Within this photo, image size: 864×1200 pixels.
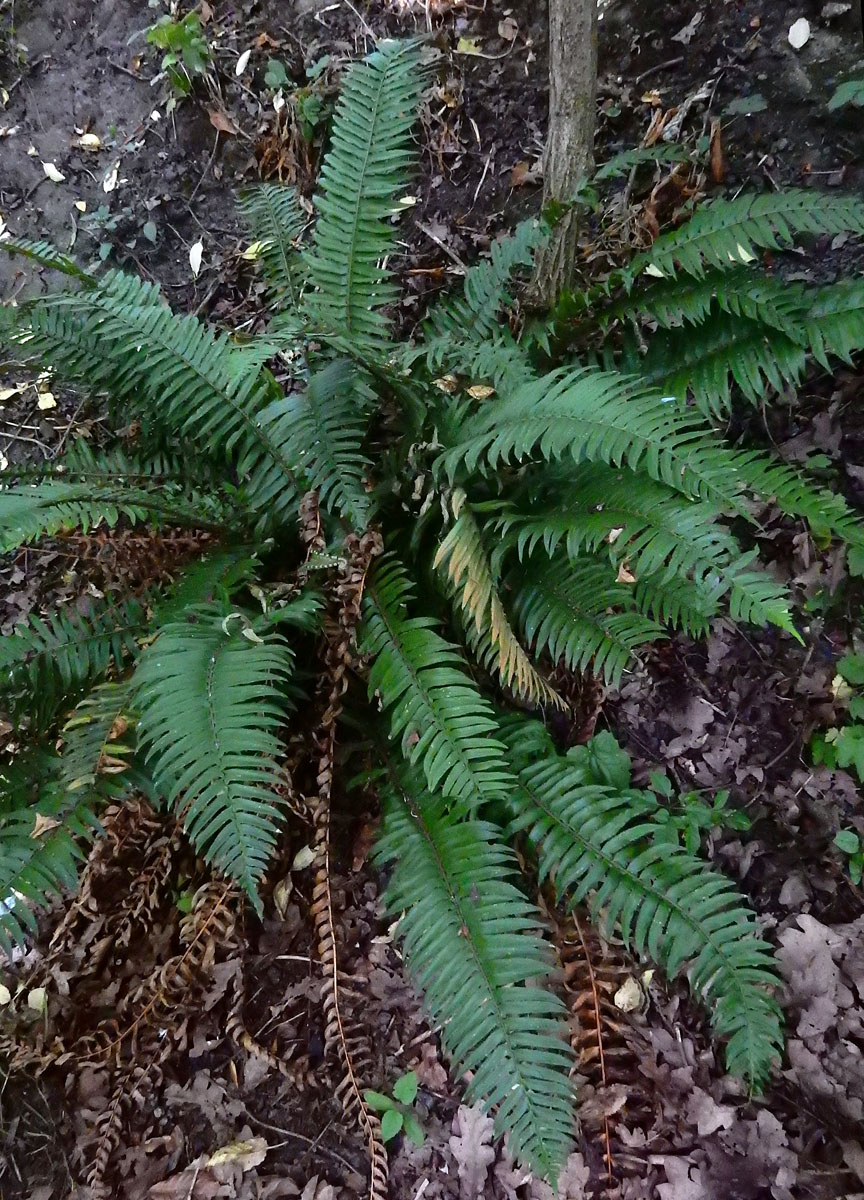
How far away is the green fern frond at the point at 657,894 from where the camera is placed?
66.9 inches

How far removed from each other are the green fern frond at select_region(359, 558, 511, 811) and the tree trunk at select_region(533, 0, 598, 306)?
124 centimetres

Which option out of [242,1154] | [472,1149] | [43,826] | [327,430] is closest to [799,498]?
[327,430]

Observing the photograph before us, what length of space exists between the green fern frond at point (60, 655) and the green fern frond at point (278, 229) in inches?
51.2

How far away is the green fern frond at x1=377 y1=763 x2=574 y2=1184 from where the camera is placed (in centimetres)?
163

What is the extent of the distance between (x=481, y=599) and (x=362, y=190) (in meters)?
1.40

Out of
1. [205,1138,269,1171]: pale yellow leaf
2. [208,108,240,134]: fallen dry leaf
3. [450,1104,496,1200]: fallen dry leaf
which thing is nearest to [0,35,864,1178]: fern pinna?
[450,1104,496,1200]: fallen dry leaf

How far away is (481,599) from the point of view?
1982 mm

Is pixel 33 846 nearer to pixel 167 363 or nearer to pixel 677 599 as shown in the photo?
pixel 167 363

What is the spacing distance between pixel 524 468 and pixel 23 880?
69.2 inches

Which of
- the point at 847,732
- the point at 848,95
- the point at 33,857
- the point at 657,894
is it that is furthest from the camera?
the point at 848,95

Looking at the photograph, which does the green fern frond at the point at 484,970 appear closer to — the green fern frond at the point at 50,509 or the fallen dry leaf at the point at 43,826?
the fallen dry leaf at the point at 43,826

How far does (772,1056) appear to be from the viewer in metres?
1.71

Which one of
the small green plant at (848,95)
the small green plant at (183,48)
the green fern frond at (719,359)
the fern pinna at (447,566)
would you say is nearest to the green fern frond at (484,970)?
the fern pinna at (447,566)

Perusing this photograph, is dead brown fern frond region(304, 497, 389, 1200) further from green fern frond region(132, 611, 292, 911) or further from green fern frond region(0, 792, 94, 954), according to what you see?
green fern frond region(0, 792, 94, 954)
